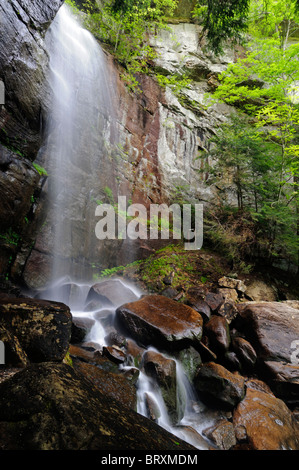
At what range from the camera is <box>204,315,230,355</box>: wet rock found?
209 inches

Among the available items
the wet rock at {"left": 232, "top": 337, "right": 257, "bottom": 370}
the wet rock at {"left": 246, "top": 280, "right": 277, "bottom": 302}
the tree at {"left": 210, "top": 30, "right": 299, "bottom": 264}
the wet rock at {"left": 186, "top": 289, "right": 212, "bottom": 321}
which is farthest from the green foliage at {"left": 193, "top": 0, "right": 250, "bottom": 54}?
the wet rock at {"left": 232, "top": 337, "right": 257, "bottom": 370}

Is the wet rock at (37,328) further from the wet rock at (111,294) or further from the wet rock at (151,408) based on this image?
the wet rock at (111,294)

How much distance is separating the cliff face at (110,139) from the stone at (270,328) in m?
4.57

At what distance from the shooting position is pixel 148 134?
11.8 metres

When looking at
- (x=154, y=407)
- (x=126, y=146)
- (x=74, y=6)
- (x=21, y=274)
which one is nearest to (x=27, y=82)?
(x=21, y=274)

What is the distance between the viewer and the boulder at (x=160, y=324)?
15.7 feet

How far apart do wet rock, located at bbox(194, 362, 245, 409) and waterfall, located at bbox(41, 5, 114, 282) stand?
467 cm

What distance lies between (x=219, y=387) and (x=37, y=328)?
370 centimetres

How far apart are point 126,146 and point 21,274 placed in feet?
24.8

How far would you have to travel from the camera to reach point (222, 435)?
3.68 m

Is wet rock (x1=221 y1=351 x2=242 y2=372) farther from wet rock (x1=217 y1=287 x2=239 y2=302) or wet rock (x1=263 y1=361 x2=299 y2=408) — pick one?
wet rock (x1=217 y1=287 x2=239 y2=302)

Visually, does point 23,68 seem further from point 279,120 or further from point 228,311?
point 279,120

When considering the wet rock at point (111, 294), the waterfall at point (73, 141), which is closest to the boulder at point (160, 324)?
the wet rock at point (111, 294)
